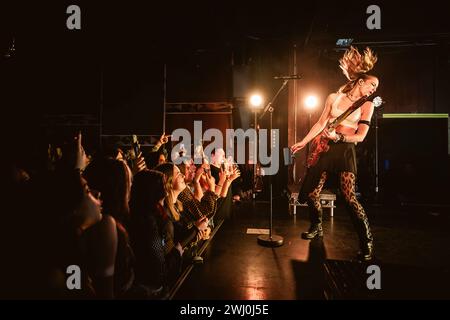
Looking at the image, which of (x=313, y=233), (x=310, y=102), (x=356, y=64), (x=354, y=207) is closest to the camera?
(x=354, y=207)

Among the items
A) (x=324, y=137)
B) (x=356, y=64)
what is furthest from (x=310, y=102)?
(x=324, y=137)

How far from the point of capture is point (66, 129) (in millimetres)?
10094

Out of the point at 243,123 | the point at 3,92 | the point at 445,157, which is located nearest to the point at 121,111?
the point at 3,92

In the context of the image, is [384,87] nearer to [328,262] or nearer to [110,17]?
[328,262]

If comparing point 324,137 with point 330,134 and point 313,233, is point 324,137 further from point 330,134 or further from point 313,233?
point 313,233

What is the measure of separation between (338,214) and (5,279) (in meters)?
5.50

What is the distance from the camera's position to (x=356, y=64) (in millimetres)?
3648

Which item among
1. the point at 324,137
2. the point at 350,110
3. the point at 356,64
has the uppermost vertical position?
the point at 356,64

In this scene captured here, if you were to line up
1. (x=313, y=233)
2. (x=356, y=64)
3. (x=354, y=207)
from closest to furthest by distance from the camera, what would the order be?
(x=354, y=207) < (x=356, y=64) < (x=313, y=233)

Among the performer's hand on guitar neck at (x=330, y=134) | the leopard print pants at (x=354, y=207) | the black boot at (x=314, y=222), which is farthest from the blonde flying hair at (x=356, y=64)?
the black boot at (x=314, y=222)

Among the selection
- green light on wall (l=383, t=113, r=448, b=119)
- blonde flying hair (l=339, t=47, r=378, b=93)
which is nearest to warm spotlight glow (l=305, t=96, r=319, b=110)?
green light on wall (l=383, t=113, r=448, b=119)

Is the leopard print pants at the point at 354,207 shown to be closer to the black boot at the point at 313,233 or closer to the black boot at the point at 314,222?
the black boot at the point at 314,222

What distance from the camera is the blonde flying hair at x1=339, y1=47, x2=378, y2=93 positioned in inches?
141

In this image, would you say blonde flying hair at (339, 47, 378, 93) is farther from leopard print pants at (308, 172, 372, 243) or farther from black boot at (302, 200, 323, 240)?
black boot at (302, 200, 323, 240)
